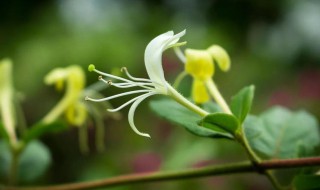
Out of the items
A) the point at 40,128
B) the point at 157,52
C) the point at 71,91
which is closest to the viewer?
the point at 157,52

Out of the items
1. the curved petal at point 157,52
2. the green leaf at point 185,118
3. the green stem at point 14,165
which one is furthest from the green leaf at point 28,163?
the curved petal at point 157,52

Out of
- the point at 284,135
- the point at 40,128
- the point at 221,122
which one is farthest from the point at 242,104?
the point at 40,128

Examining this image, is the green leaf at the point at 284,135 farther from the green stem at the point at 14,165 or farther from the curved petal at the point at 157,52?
the green stem at the point at 14,165

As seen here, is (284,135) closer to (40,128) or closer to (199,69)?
(199,69)

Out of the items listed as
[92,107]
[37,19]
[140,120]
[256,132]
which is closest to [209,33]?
[140,120]

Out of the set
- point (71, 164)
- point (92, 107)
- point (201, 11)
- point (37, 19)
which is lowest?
point (71, 164)

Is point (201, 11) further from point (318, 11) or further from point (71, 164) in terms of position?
point (71, 164)

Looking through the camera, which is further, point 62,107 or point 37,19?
point 37,19
